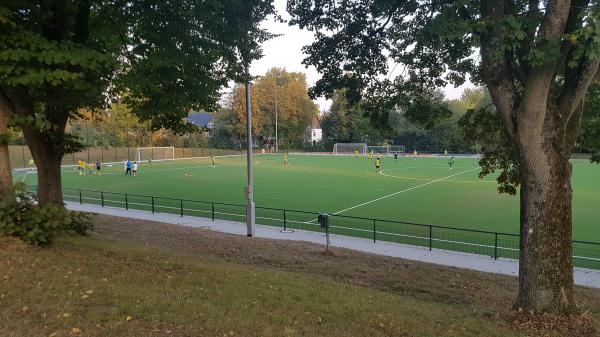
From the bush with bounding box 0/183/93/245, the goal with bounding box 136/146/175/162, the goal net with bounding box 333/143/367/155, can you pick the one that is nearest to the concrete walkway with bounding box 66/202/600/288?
the bush with bounding box 0/183/93/245

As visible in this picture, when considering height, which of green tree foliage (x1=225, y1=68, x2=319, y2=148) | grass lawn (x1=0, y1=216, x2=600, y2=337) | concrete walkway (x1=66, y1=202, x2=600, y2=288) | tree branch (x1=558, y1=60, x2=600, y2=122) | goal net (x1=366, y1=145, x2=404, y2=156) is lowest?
concrete walkway (x1=66, y1=202, x2=600, y2=288)

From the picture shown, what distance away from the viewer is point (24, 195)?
8195 mm

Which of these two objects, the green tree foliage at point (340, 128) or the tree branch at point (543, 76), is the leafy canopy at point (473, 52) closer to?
the tree branch at point (543, 76)

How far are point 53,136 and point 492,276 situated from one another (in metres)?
11.7

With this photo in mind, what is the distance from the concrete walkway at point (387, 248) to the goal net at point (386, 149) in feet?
226

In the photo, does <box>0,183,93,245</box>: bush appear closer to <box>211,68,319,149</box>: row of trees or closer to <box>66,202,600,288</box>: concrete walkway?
<box>66,202,600,288</box>: concrete walkway

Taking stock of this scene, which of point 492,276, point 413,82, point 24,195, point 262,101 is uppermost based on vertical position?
point 262,101

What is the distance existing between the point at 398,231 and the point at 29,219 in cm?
1491

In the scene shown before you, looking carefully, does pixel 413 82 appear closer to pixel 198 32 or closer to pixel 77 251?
pixel 198 32

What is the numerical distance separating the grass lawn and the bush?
0.23 meters

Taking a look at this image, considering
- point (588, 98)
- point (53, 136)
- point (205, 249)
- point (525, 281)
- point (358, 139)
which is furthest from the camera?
point (358, 139)

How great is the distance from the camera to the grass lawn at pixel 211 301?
549 cm

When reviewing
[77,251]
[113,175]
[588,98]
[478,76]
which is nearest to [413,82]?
[478,76]

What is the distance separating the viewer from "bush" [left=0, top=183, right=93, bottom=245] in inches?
307
